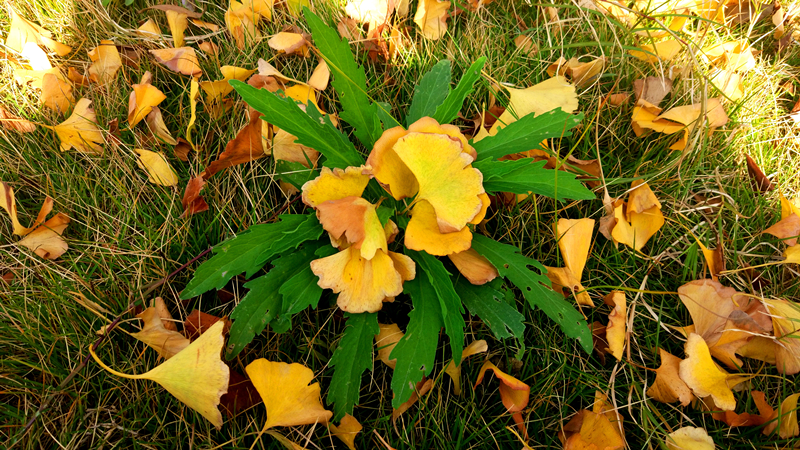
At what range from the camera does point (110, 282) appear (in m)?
1.25

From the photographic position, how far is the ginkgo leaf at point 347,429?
3.56ft

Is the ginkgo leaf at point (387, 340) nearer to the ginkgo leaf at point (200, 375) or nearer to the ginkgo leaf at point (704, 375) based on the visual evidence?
the ginkgo leaf at point (200, 375)

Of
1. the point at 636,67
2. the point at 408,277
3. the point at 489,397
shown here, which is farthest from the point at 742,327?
the point at 636,67

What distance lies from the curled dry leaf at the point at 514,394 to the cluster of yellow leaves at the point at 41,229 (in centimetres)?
123

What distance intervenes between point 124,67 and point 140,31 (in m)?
0.15

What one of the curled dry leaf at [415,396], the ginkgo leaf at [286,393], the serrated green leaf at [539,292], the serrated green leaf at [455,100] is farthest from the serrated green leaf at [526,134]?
the ginkgo leaf at [286,393]

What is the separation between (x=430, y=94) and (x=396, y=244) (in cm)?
Answer: 46

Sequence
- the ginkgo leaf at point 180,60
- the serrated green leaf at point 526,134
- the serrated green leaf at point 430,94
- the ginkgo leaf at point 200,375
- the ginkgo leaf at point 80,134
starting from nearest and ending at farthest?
1. the ginkgo leaf at point 200,375
2. the serrated green leaf at point 526,134
3. the serrated green leaf at point 430,94
4. the ginkgo leaf at point 80,134
5. the ginkgo leaf at point 180,60

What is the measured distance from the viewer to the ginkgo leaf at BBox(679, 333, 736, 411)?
1.09 meters

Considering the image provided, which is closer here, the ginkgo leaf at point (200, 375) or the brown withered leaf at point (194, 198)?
the ginkgo leaf at point (200, 375)

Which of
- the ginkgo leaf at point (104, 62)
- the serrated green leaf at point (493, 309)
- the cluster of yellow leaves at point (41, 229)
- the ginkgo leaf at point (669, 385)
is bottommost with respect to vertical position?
the ginkgo leaf at point (669, 385)

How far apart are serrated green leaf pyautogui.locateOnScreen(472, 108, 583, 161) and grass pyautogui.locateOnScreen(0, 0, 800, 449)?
0.49ft

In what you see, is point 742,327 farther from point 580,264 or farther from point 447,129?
point 447,129

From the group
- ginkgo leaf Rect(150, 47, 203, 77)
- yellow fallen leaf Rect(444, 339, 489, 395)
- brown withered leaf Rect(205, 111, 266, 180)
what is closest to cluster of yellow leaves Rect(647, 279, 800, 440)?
yellow fallen leaf Rect(444, 339, 489, 395)
